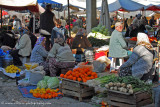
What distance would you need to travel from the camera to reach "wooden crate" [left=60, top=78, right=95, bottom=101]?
627 cm

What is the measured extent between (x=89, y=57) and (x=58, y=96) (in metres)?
3.99

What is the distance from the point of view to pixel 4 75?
9.21 m

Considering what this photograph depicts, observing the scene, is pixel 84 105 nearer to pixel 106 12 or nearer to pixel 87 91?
pixel 87 91

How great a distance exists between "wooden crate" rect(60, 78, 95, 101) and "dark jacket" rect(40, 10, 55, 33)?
5273 millimetres

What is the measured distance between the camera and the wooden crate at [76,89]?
627 cm

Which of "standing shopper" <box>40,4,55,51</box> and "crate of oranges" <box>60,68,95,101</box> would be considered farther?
"standing shopper" <box>40,4,55,51</box>

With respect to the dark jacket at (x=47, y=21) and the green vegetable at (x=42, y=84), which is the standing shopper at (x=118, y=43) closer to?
the green vegetable at (x=42, y=84)

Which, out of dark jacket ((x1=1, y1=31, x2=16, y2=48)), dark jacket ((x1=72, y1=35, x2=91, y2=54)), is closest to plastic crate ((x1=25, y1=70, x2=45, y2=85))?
dark jacket ((x1=72, y1=35, x2=91, y2=54))

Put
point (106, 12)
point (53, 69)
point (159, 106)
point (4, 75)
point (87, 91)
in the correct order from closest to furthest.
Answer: point (159, 106) < point (87, 91) < point (53, 69) < point (4, 75) < point (106, 12)

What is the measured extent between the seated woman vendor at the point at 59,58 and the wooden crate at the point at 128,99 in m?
3.08

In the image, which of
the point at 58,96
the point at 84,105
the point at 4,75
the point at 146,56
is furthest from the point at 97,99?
the point at 4,75

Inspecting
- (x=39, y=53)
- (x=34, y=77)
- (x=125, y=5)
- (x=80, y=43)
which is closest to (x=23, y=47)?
(x=39, y=53)

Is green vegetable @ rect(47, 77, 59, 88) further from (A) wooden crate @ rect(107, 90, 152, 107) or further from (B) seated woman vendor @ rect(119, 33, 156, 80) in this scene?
(A) wooden crate @ rect(107, 90, 152, 107)

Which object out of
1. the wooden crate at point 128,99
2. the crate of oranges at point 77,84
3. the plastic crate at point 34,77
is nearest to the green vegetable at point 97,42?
the plastic crate at point 34,77
